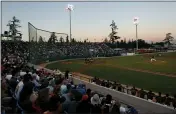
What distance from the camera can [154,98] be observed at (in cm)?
1165

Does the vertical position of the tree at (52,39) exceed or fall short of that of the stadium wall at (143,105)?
it exceeds it

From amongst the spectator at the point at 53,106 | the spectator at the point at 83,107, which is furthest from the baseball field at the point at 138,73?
the spectator at the point at 53,106

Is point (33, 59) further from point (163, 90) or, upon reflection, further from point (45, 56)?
point (163, 90)

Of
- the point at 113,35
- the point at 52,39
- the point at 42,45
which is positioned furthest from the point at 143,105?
the point at 113,35

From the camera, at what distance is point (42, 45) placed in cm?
3123

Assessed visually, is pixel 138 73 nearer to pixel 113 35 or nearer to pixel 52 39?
pixel 52 39

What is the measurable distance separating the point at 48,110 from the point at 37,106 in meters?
0.88

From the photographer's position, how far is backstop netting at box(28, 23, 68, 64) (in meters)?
27.3

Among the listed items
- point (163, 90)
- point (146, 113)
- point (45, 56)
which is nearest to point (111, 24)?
point (45, 56)

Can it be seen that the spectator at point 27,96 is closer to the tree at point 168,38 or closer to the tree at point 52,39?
the tree at point 52,39

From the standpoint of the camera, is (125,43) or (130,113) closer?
(130,113)

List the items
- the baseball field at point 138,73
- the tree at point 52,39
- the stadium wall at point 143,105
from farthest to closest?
the tree at point 52,39
the baseball field at point 138,73
the stadium wall at point 143,105

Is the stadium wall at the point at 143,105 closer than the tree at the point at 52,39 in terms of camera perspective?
Yes

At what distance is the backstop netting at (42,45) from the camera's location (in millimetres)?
27297
